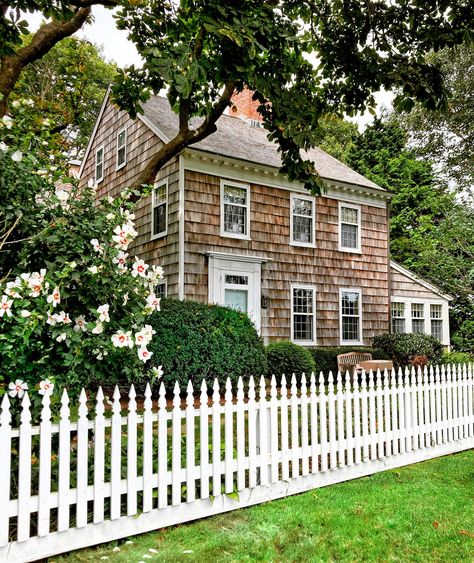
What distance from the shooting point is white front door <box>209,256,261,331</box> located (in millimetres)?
13531

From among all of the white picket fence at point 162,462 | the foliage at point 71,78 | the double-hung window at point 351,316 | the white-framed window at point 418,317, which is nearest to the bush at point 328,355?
the double-hung window at point 351,316

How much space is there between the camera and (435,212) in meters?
26.5

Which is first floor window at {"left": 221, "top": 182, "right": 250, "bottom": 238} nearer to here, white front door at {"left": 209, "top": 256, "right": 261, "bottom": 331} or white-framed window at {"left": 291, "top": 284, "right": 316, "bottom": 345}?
white front door at {"left": 209, "top": 256, "right": 261, "bottom": 331}

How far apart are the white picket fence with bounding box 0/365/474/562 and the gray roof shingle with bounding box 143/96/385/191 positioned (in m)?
9.91

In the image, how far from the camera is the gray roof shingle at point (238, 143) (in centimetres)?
1468

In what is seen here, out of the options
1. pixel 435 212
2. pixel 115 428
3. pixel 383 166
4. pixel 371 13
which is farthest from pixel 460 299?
pixel 115 428

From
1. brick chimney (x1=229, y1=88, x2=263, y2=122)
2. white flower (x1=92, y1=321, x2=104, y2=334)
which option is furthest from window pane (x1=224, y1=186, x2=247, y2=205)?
white flower (x1=92, y1=321, x2=104, y2=334)

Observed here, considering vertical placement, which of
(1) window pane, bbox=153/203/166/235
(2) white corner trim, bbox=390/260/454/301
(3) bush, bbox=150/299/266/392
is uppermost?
(1) window pane, bbox=153/203/166/235

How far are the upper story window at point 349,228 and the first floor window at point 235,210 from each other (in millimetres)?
4040

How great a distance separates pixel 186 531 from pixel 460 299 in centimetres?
2142

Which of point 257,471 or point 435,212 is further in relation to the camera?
point 435,212

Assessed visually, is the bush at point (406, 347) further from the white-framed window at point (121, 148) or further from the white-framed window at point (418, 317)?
the white-framed window at point (121, 148)

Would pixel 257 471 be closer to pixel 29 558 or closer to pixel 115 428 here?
pixel 115 428

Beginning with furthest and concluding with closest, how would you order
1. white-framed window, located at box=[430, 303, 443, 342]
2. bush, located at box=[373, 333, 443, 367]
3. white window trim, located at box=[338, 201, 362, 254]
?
white-framed window, located at box=[430, 303, 443, 342]
white window trim, located at box=[338, 201, 362, 254]
bush, located at box=[373, 333, 443, 367]
